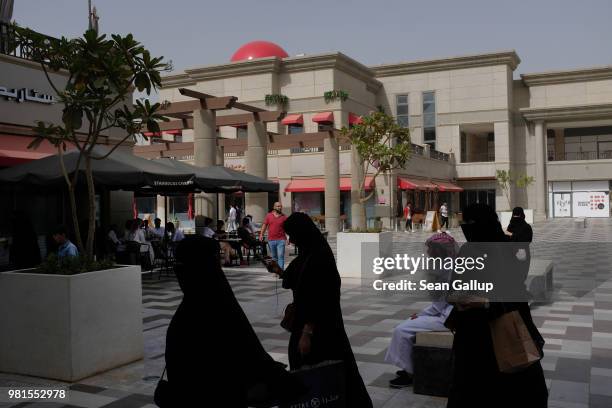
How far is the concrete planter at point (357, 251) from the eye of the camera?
525 inches

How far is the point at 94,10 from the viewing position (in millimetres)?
21484

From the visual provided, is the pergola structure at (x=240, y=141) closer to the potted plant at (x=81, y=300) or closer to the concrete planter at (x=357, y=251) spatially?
the concrete planter at (x=357, y=251)

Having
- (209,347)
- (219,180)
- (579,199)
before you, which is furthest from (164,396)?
(579,199)

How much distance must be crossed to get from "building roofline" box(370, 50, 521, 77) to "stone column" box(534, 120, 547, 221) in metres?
5.56

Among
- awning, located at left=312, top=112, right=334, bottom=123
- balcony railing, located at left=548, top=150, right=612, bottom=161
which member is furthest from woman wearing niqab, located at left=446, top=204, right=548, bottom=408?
balcony railing, located at left=548, top=150, right=612, bottom=161

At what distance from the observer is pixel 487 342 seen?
3438 millimetres

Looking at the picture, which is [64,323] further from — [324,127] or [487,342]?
[324,127]

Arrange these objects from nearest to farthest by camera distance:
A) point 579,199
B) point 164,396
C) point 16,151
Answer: point 164,396, point 16,151, point 579,199

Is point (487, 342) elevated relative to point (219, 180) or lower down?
lower down

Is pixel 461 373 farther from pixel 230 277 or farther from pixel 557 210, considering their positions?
pixel 557 210

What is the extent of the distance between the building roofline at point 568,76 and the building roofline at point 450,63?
1.82m

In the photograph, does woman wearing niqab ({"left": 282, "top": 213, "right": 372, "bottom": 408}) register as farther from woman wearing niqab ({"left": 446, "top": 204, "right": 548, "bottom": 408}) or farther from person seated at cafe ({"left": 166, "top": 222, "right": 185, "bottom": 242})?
person seated at cafe ({"left": 166, "top": 222, "right": 185, "bottom": 242})

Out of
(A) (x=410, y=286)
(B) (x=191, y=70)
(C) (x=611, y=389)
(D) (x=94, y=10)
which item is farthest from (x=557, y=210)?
(C) (x=611, y=389)

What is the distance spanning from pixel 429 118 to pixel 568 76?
11434 millimetres
